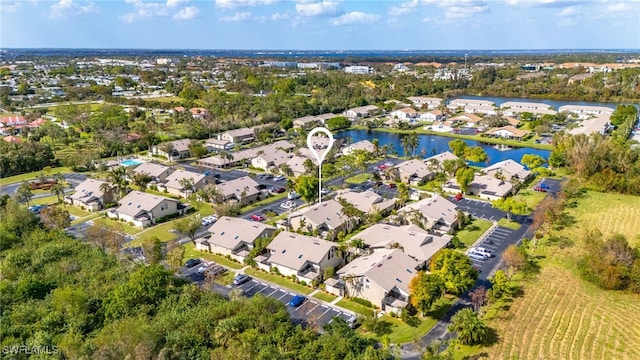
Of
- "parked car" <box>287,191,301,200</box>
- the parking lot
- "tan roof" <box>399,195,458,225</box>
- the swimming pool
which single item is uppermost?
"tan roof" <box>399,195,458,225</box>

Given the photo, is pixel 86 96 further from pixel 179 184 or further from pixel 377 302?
pixel 377 302

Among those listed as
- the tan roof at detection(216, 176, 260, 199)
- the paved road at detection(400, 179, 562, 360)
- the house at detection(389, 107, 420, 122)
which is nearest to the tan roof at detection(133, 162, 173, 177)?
the tan roof at detection(216, 176, 260, 199)

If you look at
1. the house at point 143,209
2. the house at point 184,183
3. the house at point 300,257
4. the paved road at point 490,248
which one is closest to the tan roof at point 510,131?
the paved road at point 490,248

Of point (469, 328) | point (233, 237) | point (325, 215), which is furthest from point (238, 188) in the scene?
point (469, 328)

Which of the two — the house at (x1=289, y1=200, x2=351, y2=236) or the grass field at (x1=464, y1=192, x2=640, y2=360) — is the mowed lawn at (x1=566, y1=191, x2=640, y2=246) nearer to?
the grass field at (x1=464, y1=192, x2=640, y2=360)

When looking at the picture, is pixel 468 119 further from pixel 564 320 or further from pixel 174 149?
pixel 564 320
